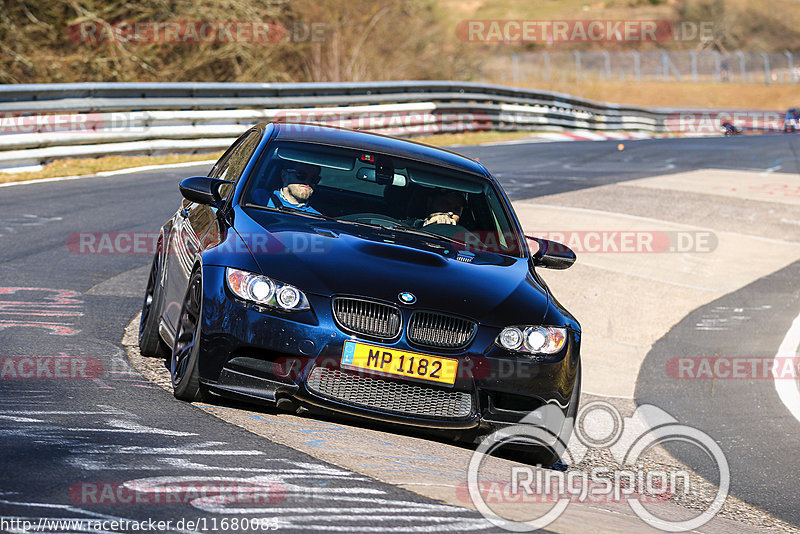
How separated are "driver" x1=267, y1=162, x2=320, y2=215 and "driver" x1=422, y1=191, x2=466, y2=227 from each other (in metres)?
0.72

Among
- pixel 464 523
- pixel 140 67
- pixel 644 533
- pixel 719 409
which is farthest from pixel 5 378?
pixel 140 67

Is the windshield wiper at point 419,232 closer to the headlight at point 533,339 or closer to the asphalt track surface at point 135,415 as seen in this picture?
the headlight at point 533,339

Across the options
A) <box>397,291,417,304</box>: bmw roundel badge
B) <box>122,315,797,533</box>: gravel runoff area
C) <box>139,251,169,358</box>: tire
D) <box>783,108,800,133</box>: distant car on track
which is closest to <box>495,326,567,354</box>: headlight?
<box>397,291,417,304</box>: bmw roundel badge

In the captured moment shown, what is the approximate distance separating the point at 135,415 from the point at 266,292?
874mm

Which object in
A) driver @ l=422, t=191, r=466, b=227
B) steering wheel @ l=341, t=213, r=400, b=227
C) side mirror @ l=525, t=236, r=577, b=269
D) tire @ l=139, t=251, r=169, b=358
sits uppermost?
driver @ l=422, t=191, r=466, b=227

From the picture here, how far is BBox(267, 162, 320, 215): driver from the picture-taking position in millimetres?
6281

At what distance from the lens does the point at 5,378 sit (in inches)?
228

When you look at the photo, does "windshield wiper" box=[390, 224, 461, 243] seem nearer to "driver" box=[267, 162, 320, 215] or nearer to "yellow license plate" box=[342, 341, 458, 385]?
"driver" box=[267, 162, 320, 215]

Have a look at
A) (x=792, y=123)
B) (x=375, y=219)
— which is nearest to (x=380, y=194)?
(x=375, y=219)

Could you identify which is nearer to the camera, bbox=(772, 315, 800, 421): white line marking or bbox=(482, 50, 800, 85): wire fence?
bbox=(772, 315, 800, 421): white line marking

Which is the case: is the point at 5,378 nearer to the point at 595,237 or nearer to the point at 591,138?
the point at 595,237

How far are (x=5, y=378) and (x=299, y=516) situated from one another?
2650mm

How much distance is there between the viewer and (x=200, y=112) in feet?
62.4

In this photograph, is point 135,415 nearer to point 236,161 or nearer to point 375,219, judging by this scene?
point 375,219
